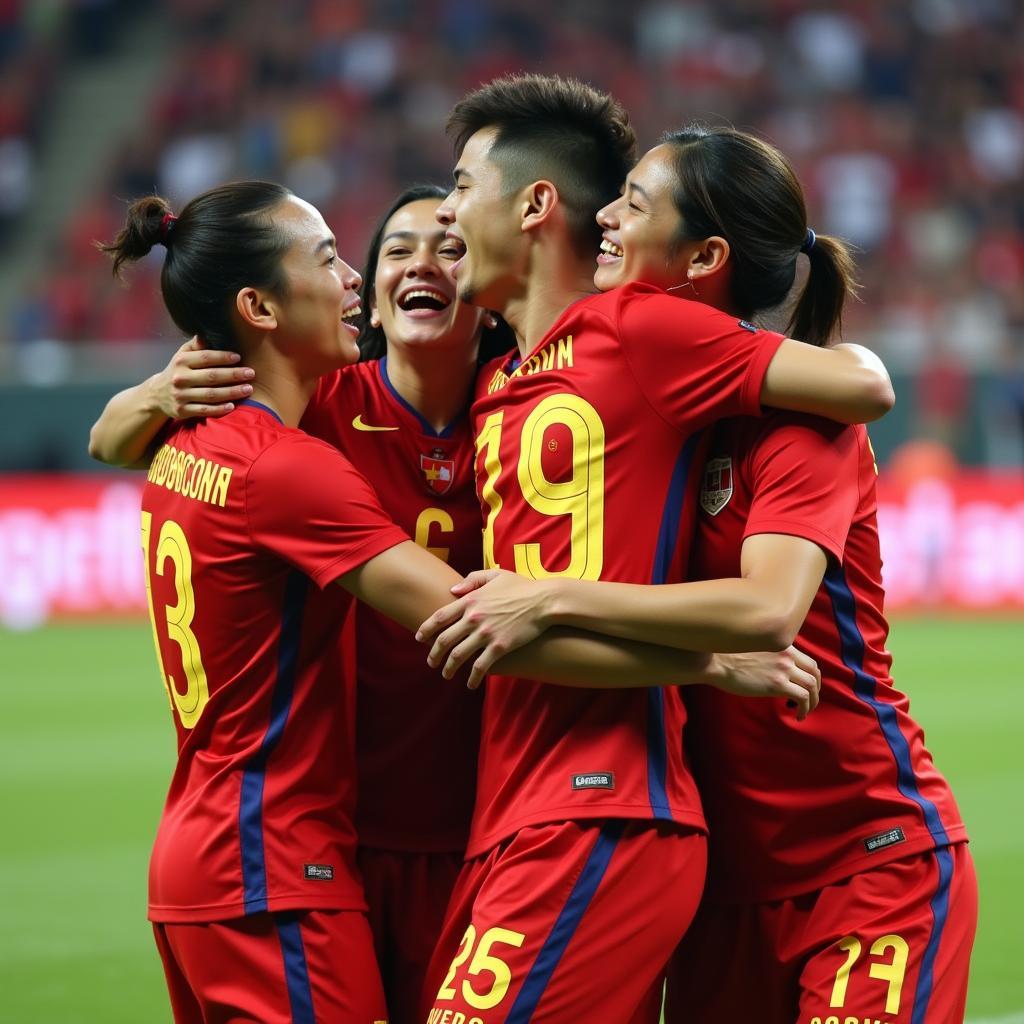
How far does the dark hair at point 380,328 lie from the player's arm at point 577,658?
108 cm

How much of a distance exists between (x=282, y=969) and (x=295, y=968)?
25 millimetres

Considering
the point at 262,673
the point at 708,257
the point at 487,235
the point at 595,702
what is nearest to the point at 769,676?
the point at 595,702

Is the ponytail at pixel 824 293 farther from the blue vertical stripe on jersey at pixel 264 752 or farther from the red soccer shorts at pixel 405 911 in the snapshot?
the red soccer shorts at pixel 405 911

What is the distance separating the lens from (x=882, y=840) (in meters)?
3.19

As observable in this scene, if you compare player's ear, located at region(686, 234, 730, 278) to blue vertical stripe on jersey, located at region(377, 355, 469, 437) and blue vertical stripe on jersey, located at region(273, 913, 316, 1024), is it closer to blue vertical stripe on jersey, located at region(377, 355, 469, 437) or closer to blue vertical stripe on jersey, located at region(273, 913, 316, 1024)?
blue vertical stripe on jersey, located at region(377, 355, 469, 437)

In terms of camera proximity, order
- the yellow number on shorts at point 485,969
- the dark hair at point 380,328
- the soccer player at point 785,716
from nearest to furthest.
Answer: the yellow number on shorts at point 485,969
the soccer player at point 785,716
the dark hair at point 380,328

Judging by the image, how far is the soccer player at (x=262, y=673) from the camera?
3.13 meters

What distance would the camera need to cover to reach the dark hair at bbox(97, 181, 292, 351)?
348cm

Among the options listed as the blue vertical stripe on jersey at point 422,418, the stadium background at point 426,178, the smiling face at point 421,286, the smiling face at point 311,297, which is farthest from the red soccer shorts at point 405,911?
the stadium background at point 426,178

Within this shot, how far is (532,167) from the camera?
356 centimetres

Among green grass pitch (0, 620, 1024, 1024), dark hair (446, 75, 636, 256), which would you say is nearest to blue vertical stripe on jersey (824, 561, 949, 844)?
dark hair (446, 75, 636, 256)

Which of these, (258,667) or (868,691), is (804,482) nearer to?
(868,691)

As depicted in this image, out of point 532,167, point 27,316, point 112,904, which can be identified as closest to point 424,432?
point 532,167

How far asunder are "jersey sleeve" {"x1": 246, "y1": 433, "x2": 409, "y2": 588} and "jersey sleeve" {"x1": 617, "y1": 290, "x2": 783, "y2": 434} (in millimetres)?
574
